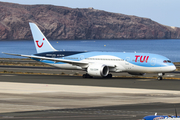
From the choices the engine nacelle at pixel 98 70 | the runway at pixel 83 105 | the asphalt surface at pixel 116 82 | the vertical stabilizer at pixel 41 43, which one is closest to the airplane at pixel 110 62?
the engine nacelle at pixel 98 70

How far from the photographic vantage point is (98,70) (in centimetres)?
5053

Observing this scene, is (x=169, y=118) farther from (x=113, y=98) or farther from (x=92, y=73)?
(x=92, y=73)

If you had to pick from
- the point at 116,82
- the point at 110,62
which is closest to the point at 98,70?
the point at 110,62

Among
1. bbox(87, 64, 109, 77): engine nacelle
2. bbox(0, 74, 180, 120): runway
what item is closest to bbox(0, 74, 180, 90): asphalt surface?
bbox(87, 64, 109, 77): engine nacelle

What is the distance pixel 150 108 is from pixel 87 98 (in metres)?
7.36

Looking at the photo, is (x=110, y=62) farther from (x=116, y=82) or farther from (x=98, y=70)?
(x=116, y=82)

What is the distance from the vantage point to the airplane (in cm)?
4938

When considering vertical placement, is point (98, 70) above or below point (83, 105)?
above

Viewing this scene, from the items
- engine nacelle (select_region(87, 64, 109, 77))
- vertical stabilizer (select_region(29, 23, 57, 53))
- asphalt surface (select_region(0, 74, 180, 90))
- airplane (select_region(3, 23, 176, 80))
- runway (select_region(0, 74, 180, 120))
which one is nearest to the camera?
runway (select_region(0, 74, 180, 120))

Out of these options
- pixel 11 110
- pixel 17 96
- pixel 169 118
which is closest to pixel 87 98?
pixel 17 96

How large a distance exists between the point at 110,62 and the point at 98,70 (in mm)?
3039

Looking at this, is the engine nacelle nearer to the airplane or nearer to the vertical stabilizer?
the airplane

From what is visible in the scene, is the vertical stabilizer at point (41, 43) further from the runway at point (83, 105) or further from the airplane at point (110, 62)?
the runway at point (83, 105)

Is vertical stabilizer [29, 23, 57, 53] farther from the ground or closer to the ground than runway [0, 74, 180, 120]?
farther from the ground
